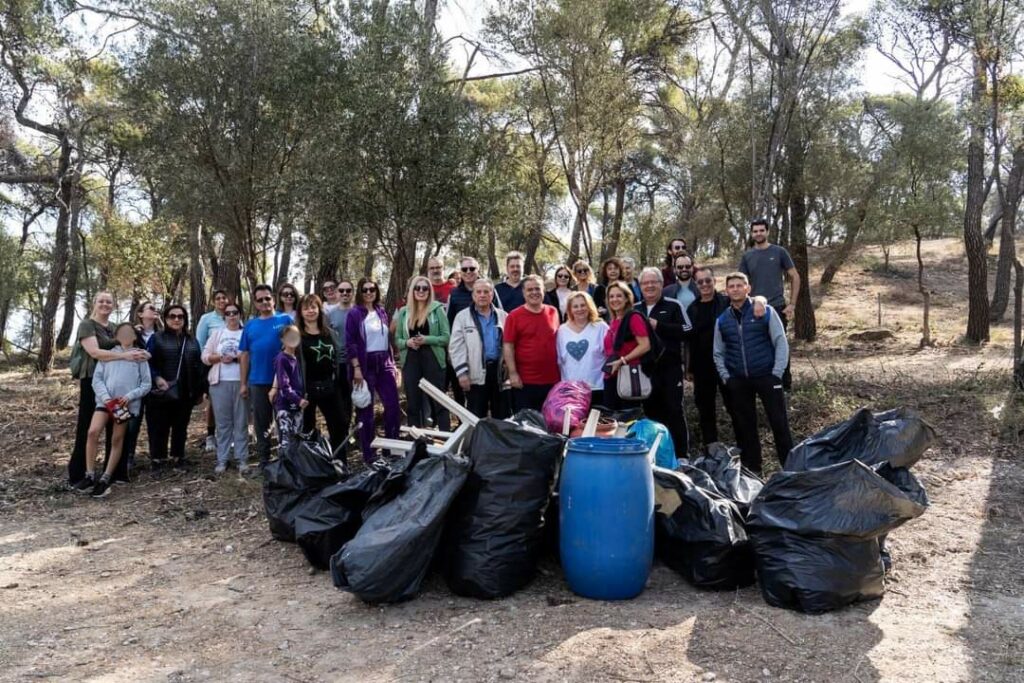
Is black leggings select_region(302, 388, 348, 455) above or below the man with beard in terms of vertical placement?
below

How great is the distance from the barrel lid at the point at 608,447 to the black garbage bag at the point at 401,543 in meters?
0.61

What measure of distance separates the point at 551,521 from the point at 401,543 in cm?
92

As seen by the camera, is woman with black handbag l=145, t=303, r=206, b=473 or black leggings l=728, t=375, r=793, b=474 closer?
black leggings l=728, t=375, r=793, b=474

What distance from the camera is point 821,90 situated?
15.2m

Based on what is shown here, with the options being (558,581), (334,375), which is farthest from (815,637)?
(334,375)

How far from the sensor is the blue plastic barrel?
12.2ft

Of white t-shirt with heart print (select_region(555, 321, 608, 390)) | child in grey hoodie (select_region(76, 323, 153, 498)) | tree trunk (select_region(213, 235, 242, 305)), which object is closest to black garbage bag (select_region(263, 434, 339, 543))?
white t-shirt with heart print (select_region(555, 321, 608, 390))

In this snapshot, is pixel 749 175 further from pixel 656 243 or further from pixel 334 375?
pixel 334 375

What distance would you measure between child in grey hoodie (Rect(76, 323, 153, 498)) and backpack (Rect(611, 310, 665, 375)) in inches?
169

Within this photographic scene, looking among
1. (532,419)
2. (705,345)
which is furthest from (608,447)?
(705,345)

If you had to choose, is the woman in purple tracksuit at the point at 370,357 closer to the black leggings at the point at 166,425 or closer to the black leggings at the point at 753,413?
the black leggings at the point at 166,425

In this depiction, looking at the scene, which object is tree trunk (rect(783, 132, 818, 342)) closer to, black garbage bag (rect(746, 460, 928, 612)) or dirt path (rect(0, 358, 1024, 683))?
dirt path (rect(0, 358, 1024, 683))

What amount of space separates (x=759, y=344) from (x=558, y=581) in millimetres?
2545

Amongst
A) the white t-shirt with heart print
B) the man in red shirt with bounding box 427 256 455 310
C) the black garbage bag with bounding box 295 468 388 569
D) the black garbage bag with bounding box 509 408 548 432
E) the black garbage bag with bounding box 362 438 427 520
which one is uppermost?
the man in red shirt with bounding box 427 256 455 310
